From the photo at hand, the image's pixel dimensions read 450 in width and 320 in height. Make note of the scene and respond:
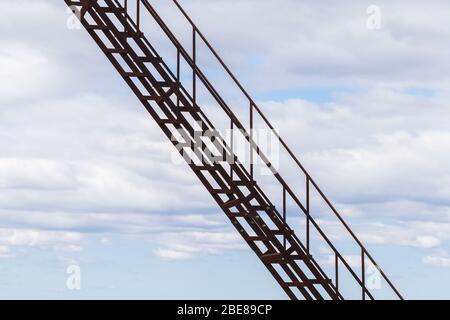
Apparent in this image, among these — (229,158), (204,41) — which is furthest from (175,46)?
(229,158)

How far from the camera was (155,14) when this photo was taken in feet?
79.3

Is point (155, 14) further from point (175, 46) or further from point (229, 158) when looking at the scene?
point (229, 158)
